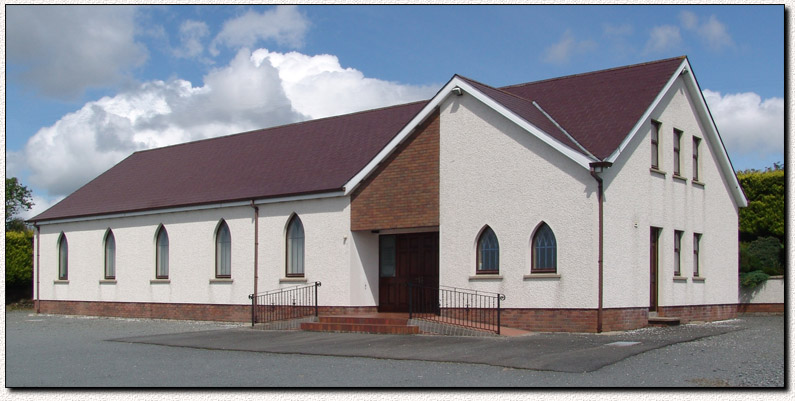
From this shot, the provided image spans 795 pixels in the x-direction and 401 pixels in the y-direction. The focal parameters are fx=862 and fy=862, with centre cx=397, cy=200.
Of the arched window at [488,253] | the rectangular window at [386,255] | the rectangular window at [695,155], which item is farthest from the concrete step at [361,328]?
the rectangular window at [695,155]

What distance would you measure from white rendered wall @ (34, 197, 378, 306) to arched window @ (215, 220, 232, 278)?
167mm

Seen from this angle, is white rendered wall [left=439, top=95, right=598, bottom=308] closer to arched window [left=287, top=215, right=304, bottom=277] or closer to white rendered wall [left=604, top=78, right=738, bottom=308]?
white rendered wall [left=604, top=78, right=738, bottom=308]

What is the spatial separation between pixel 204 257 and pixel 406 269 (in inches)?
292

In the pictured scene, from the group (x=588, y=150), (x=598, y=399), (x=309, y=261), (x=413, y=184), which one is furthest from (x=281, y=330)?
(x=598, y=399)

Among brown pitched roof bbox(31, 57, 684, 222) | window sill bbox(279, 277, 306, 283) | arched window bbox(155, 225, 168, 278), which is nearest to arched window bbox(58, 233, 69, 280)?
brown pitched roof bbox(31, 57, 684, 222)

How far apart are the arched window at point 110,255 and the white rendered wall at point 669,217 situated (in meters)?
18.8

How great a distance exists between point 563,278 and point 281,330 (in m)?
7.56

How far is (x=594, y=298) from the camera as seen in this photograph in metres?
19.0

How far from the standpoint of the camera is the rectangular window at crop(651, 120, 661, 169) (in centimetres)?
2147

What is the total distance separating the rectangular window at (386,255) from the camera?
78.3 feet

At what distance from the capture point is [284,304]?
2472 cm

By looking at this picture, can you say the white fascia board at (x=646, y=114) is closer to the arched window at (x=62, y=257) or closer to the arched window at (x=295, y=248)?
the arched window at (x=295, y=248)

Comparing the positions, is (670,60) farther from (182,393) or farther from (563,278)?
(182,393)

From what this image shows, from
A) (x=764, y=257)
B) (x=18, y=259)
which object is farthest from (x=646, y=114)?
(x=18, y=259)
